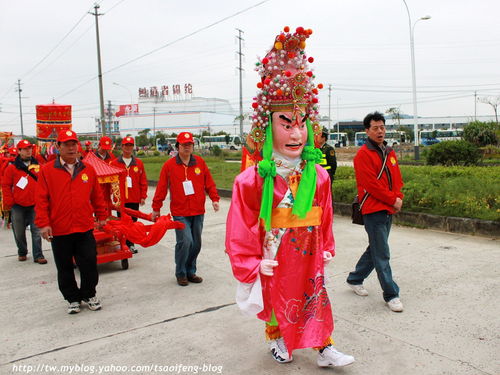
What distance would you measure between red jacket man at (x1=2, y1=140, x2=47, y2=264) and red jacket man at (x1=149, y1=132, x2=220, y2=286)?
229cm

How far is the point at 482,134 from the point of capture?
76.7 feet

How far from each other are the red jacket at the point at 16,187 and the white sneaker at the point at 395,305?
5.19 m

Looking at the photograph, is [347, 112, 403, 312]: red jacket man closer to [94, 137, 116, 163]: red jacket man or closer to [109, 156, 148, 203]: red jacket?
[109, 156, 148, 203]: red jacket

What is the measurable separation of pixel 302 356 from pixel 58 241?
8.45ft

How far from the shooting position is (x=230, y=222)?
303cm

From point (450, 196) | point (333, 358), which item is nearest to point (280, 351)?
point (333, 358)

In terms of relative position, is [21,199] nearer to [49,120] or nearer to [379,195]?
[379,195]

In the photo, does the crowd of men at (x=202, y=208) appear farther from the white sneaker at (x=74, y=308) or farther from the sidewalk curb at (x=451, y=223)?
the sidewalk curb at (x=451, y=223)

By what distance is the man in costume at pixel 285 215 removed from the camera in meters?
2.99

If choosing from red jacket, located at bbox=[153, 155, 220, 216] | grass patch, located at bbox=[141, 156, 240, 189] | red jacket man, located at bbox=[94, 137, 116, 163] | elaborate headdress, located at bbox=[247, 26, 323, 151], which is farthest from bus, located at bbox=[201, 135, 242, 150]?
elaborate headdress, located at bbox=[247, 26, 323, 151]

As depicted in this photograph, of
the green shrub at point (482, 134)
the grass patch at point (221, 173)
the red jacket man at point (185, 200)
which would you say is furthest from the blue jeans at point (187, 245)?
the green shrub at point (482, 134)

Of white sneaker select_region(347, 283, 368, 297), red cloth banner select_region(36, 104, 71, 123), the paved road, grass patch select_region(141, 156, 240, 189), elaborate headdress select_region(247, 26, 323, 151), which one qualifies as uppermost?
red cloth banner select_region(36, 104, 71, 123)

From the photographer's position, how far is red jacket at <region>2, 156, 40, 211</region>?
6.43m

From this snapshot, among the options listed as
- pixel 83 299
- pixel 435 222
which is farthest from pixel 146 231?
pixel 435 222
